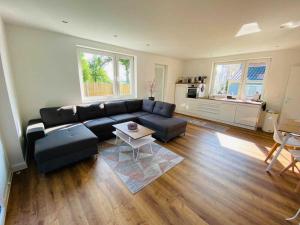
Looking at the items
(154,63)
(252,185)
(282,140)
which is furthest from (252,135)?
(154,63)

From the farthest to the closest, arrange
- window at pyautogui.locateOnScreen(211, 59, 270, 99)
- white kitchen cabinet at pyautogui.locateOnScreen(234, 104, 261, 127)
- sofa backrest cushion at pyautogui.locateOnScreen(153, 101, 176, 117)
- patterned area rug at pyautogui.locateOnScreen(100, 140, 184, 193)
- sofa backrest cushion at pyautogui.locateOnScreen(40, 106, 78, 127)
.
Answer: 1. window at pyautogui.locateOnScreen(211, 59, 270, 99)
2. white kitchen cabinet at pyautogui.locateOnScreen(234, 104, 261, 127)
3. sofa backrest cushion at pyautogui.locateOnScreen(153, 101, 176, 117)
4. sofa backrest cushion at pyautogui.locateOnScreen(40, 106, 78, 127)
5. patterned area rug at pyautogui.locateOnScreen(100, 140, 184, 193)

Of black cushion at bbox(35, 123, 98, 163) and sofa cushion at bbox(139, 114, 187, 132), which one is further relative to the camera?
sofa cushion at bbox(139, 114, 187, 132)

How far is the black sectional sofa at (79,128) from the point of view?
1.94m

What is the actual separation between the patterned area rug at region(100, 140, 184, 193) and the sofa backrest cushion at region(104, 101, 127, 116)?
3.48 ft

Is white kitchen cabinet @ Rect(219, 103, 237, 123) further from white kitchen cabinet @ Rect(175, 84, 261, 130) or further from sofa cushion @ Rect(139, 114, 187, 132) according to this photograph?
sofa cushion @ Rect(139, 114, 187, 132)

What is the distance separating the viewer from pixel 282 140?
6.96 ft

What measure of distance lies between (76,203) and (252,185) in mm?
2385

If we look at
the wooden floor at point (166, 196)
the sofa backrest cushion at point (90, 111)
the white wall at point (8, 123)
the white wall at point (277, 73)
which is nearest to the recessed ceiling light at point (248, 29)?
the white wall at point (277, 73)

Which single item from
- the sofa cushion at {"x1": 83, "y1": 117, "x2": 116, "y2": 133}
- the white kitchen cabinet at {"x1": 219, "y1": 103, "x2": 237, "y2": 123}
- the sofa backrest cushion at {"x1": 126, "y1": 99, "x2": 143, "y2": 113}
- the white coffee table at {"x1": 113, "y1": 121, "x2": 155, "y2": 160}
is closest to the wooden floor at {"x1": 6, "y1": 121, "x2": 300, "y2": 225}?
the white coffee table at {"x1": 113, "y1": 121, "x2": 155, "y2": 160}

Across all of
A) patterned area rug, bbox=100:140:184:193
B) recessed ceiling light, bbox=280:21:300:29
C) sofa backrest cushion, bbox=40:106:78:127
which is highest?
recessed ceiling light, bbox=280:21:300:29

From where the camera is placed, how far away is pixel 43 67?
2.79 meters

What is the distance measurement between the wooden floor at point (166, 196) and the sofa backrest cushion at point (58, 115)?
951 mm

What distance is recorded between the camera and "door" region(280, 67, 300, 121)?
3505 mm

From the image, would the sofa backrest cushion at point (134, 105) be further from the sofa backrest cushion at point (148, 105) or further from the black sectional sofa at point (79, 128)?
the sofa backrest cushion at point (148, 105)
